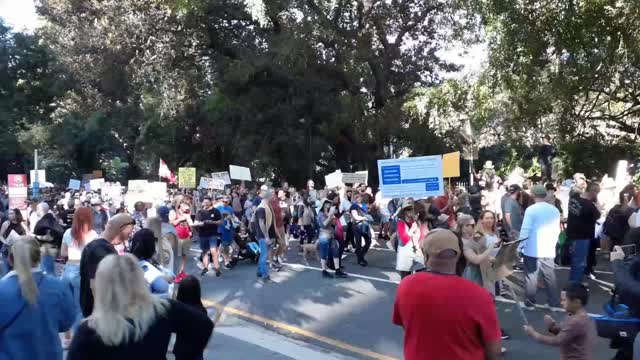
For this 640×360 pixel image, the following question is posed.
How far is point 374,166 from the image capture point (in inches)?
1225

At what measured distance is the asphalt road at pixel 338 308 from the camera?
28.0ft

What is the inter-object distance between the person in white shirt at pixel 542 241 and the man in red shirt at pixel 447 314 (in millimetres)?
6155

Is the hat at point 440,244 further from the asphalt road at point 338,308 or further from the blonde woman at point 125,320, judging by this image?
the asphalt road at point 338,308

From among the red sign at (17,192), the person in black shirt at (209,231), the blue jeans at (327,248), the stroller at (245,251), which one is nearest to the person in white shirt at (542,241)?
the blue jeans at (327,248)

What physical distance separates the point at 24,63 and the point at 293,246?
4790 cm

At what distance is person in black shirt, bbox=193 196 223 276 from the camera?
14.2 metres

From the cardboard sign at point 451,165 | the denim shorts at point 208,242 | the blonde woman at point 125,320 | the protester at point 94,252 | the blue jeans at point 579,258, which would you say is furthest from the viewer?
the cardboard sign at point 451,165

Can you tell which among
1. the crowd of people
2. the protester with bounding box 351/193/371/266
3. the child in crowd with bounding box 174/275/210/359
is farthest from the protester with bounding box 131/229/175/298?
the protester with bounding box 351/193/371/266

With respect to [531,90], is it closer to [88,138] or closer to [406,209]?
[406,209]

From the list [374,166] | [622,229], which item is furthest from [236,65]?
[622,229]

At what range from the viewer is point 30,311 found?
4465 mm

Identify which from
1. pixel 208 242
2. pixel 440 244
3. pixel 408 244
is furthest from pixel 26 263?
pixel 208 242

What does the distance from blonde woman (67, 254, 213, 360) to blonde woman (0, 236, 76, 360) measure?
119 centimetres

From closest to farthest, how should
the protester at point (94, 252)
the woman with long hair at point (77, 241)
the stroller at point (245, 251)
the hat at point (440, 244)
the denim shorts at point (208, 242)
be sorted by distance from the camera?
the hat at point (440, 244)
the protester at point (94, 252)
the woman with long hair at point (77, 241)
the denim shorts at point (208, 242)
the stroller at point (245, 251)
